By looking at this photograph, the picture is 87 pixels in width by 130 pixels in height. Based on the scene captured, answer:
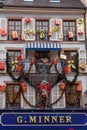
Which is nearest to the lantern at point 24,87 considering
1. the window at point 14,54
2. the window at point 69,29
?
the window at point 14,54

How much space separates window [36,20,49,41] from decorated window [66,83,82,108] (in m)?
4.05

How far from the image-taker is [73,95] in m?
28.6

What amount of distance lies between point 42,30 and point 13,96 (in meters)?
5.37

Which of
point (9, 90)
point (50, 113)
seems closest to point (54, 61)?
point (9, 90)

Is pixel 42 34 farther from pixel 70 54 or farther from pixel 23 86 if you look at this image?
pixel 23 86

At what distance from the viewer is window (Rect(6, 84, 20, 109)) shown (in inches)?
1107

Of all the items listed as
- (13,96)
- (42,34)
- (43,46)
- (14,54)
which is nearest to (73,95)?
(43,46)

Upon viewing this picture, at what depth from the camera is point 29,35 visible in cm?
2917

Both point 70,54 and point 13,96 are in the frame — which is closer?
point 13,96

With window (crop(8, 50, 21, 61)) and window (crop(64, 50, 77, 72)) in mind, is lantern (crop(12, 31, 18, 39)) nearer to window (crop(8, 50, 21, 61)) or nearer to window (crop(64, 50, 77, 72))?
window (crop(8, 50, 21, 61))

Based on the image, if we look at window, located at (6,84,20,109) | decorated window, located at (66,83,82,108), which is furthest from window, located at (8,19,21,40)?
decorated window, located at (66,83,82,108)

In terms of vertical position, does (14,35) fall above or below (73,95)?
above

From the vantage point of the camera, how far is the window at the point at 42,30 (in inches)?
1152

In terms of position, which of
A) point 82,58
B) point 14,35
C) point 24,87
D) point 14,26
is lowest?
point 24,87
